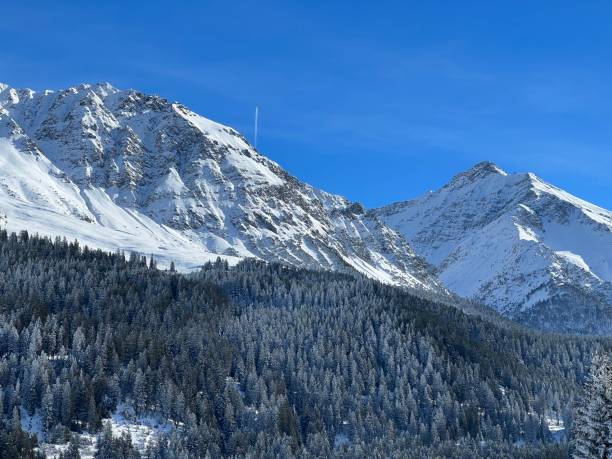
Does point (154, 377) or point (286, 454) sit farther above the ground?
point (154, 377)

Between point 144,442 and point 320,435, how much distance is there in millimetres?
42667

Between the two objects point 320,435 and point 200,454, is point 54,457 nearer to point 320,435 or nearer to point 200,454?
point 200,454

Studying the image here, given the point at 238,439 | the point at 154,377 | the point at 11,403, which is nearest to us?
the point at 11,403

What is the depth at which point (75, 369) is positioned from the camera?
187125mm

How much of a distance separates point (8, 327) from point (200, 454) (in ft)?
197

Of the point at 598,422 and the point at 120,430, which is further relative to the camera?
the point at 120,430

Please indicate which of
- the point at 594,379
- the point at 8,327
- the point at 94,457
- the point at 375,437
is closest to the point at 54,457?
the point at 94,457

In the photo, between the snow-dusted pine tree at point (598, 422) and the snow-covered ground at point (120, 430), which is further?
the snow-covered ground at point (120, 430)

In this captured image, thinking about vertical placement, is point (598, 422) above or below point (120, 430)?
above

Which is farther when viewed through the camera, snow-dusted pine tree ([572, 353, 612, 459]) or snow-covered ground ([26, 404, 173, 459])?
snow-covered ground ([26, 404, 173, 459])

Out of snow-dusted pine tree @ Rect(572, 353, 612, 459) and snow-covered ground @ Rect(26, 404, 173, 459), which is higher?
snow-dusted pine tree @ Rect(572, 353, 612, 459)

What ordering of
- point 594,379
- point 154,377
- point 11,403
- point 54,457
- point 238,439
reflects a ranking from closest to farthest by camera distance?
point 594,379
point 54,457
point 11,403
point 238,439
point 154,377

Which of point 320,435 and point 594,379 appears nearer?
point 594,379

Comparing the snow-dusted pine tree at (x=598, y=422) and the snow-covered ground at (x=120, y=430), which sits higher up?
the snow-dusted pine tree at (x=598, y=422)
